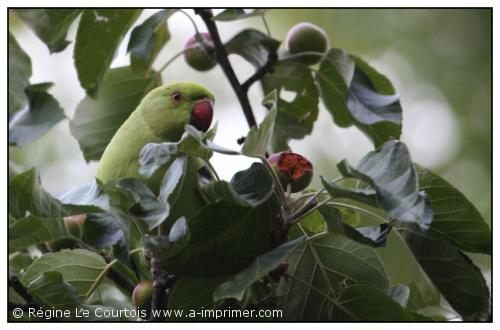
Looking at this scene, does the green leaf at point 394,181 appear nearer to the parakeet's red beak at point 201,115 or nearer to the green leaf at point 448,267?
the green leaf at point 448,267

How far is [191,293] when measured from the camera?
5.77 ft

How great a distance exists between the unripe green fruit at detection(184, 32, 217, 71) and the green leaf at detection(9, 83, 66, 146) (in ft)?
1.51

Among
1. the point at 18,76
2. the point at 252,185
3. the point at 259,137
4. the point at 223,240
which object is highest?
the point at 18,76

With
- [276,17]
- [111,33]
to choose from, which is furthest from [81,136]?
[276,17]

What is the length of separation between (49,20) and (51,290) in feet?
3.37

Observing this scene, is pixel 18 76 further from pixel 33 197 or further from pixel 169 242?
pixel 169 242

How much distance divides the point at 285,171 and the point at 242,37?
832mm

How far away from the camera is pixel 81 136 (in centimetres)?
265

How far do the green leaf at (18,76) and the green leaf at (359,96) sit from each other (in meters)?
0.98

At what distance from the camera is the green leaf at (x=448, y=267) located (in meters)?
1.80

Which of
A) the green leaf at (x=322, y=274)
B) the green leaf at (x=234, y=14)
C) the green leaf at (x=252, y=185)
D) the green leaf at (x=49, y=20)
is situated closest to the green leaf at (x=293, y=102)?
the green leaf at (x=234, y=14)

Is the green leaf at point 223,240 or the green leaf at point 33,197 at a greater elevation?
the green leaf at point 33,197

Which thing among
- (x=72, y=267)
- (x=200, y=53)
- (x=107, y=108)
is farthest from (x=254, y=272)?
(x=107, y=108)

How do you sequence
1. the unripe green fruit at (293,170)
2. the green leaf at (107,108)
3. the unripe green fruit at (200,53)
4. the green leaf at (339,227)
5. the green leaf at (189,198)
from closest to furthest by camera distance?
the green leaf at (339,227), the unripe green fruit at (293,170), the green leaf at (189,198), the unripe green fruit at (200,53), the green leaf at (107,108)
